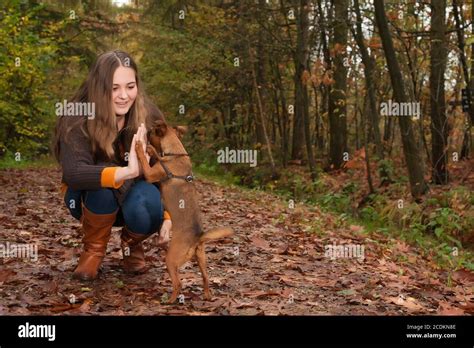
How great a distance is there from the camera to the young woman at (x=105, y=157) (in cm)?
403

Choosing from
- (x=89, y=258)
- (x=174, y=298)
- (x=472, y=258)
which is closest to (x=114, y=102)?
(x=89, y=258)

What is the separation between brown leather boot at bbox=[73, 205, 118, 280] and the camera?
4.27 m

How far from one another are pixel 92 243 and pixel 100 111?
103cm

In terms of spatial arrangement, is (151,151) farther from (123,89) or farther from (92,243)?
(92,243)

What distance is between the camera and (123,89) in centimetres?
413

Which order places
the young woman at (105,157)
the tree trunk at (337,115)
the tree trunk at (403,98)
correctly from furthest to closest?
the tree trunk at (337,115) < the tree trunk at (403,98) < the young woman at (105,157)

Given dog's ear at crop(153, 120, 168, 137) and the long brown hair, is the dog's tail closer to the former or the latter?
dog's ear at crop(153, 120, 168, 137)

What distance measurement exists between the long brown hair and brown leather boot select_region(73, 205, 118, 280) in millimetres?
494

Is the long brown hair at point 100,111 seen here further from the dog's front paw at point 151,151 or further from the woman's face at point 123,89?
the dog's front paw at point 151,151

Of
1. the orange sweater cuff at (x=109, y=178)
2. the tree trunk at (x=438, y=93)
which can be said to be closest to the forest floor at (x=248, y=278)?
the orange sweater cuff at (x=109, y=178)

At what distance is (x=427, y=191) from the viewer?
11.3m
